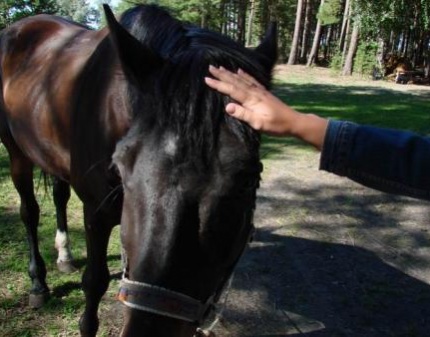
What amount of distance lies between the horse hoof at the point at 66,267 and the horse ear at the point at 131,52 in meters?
2.66

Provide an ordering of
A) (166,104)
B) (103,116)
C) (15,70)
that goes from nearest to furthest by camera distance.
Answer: (166,104) < (103,116) < (15,70)

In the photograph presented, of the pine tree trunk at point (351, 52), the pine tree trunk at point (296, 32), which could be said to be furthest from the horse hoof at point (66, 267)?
the pine tree trunk at point (296, 32)

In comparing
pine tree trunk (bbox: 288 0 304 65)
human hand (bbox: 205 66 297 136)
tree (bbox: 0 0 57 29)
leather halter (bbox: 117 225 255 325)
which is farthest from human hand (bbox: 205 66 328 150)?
pine tree trunk (bbox: 288 0 304 65)

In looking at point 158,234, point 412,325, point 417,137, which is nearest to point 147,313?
point 158,234

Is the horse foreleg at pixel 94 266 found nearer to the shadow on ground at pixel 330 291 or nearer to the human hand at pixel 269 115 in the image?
the shadow on ground at pixel 330 291

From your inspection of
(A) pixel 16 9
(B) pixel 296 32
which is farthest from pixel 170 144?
(B) pixel 296 32

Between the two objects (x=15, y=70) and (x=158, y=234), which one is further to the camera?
(x=15, y=70)

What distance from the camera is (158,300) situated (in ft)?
4.63

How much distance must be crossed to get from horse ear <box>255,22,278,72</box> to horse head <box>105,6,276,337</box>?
37 centimetres

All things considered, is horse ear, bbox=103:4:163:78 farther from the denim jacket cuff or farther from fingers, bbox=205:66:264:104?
the denim jacket cuff

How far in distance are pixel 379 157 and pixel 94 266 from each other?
1.96 meters

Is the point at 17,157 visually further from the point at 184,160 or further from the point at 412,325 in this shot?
the point at 412,325

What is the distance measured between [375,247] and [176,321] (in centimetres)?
346

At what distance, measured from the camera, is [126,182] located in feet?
5.02
